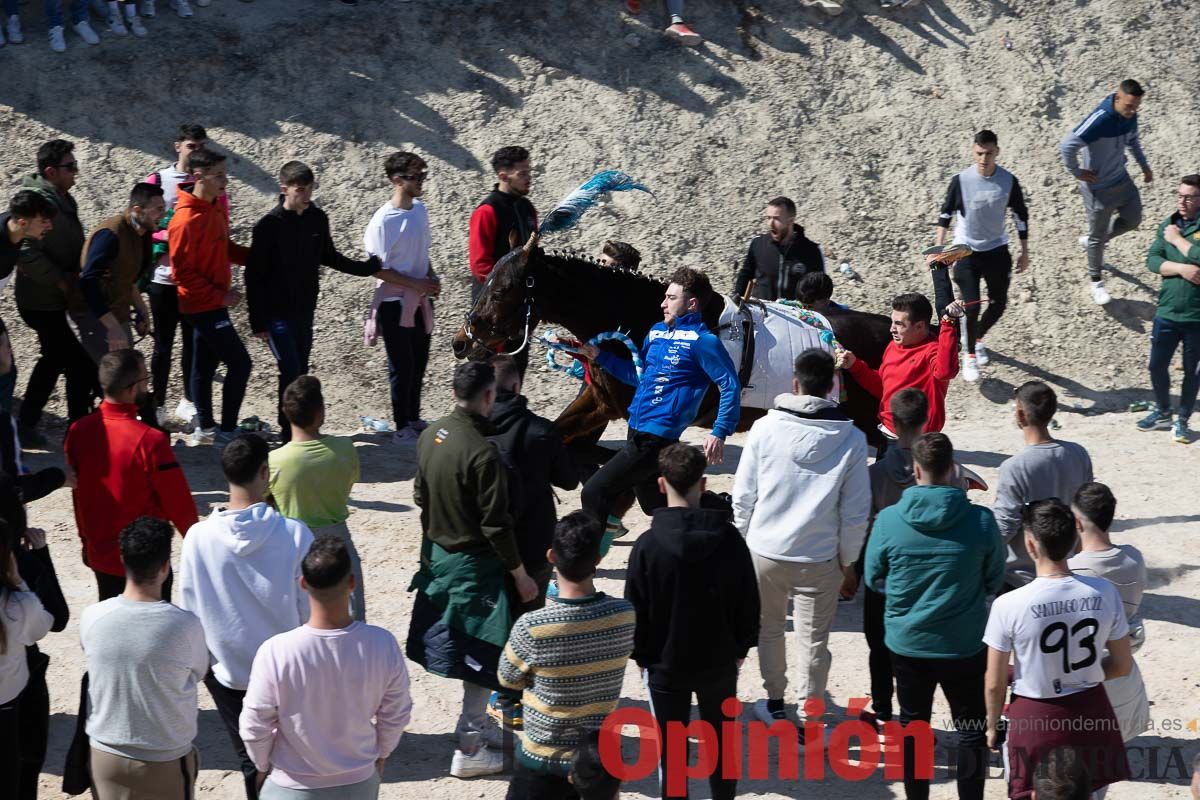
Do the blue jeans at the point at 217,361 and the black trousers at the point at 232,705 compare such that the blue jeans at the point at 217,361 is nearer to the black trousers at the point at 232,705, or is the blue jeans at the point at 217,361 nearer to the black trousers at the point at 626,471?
the black trousers at the point at 626,471

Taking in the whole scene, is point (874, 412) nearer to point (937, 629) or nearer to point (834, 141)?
point (937, 629)

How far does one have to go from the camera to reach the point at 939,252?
12.5 m

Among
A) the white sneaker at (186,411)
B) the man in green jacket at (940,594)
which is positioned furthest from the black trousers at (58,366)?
the man in green jacket at (940,594)

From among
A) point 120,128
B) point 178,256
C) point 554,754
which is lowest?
point 554,754

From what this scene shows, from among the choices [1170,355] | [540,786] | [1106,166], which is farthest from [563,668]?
[1106,166]

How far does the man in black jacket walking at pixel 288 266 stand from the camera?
10641 millimetres

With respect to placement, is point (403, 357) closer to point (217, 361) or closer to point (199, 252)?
point (217, 361)

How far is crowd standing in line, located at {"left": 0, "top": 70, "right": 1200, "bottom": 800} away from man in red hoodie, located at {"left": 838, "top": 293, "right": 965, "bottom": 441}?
0.02 metres

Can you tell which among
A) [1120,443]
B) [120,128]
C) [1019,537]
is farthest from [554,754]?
[120,128]

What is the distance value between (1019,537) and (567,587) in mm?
2932

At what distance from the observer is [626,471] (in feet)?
27.0

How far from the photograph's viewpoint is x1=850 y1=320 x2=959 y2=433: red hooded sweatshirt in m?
8.71

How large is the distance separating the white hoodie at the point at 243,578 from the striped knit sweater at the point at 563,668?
1083 millimetres

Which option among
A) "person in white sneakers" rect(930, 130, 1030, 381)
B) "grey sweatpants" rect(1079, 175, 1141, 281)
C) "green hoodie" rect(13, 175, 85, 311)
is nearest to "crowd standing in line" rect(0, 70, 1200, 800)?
"green hoodie" rect(13, 175, 85, 311)
